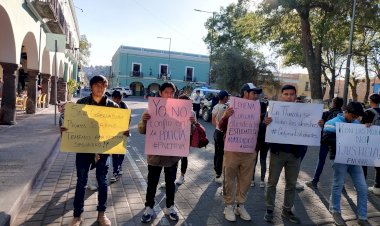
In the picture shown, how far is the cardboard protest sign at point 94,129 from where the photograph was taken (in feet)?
12.9

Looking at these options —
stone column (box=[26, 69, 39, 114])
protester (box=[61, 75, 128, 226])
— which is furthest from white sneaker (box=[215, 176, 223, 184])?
stone column (box=[26, 69, 39, 114])

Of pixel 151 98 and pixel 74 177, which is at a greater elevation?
pixel 151 98

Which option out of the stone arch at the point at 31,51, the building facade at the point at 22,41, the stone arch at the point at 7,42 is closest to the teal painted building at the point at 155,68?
the building facade at the point at 22,41

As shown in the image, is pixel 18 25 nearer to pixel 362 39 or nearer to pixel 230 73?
pixel 230 73

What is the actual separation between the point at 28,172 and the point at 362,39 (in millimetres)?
30587

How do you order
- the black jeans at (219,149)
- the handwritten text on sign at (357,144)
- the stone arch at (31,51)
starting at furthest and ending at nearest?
the stone arch at (31,51) → the black jeans at (219,149) → the handwritten text on sign at (357,144)

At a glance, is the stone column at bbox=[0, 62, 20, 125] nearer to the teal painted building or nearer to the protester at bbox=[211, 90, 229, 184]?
the protester at bbox=[211, 90, 229, 184]

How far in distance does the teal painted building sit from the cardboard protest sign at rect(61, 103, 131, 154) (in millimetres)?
50948

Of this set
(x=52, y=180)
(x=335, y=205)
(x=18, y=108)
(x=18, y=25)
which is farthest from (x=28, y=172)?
(x=18, y=108)

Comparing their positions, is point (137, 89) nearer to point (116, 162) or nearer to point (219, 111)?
point (116, 162)

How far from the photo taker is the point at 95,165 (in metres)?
4.09

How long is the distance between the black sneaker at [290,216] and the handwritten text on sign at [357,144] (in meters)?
0.96

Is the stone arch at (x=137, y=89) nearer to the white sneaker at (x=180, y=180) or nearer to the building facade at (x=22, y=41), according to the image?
the building facade at (x=22, y=41)

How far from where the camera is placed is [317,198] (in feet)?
18.9
